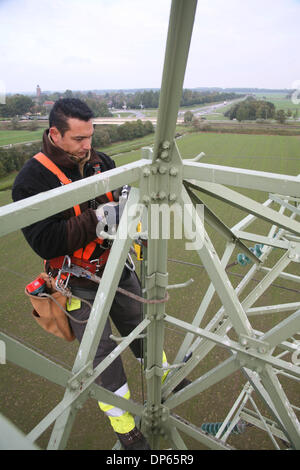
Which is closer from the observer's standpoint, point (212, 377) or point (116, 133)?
point (212, 377)

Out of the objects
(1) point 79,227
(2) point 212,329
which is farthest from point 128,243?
(2) point 212,329

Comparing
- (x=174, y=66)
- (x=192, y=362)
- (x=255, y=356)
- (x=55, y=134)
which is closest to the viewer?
(x=174, y=66)

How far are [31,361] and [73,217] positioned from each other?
1.00 metres

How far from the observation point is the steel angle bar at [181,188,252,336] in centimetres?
194

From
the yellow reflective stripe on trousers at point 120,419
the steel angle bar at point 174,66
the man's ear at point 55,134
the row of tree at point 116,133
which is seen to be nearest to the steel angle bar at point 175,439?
the yellow reflective stripe on trousers at point 120,419

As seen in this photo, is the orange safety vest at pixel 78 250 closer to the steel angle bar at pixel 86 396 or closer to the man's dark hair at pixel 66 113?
the man's dark hair at pixel 66 113

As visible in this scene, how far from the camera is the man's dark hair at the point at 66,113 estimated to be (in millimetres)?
2256

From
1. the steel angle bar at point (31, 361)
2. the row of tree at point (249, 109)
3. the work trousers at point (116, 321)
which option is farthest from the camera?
the row of tree at point (249, 109)

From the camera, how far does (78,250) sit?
248cm

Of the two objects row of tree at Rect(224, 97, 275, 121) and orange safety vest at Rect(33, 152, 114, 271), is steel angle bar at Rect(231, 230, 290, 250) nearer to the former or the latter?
orange safety vest at Rect(33, 152, 114, 271)

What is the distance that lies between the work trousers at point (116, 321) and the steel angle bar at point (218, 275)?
1142 millimetres

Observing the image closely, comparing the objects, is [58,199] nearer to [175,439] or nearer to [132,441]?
[132,441]

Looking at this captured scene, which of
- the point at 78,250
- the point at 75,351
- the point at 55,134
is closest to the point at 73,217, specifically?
the point at 78,250

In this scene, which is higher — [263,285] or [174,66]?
[174,66]
